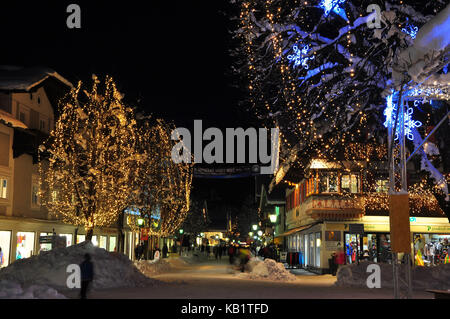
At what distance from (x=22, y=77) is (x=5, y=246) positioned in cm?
1054

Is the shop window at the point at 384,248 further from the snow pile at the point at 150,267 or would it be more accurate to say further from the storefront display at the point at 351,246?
the snow pile at the point at 150,267

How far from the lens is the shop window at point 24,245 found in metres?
29.1

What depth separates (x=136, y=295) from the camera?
52.3 ft

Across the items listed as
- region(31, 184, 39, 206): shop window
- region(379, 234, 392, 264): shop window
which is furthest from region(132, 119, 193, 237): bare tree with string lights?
region(379, 234, 392, 264): shop window

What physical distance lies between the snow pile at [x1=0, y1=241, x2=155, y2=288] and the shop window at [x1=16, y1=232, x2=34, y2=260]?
10.8 metres

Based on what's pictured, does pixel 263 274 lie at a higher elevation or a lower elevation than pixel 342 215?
lower

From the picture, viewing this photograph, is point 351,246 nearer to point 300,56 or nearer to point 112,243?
point 300,56

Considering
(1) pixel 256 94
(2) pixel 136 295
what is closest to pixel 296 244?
(1) pixel 256 94

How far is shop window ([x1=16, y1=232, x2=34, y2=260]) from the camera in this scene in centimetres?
2915

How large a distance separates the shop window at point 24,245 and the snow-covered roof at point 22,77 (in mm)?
8611

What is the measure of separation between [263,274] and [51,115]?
767 inches

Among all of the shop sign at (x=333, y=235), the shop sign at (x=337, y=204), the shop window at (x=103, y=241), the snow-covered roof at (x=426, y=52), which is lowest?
the shop window at (x=103, y=241)

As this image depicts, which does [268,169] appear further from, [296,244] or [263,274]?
[263,274]

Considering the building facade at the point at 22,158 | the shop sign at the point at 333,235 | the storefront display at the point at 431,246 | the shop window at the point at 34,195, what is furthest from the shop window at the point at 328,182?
the shop window at the point at 34,195
